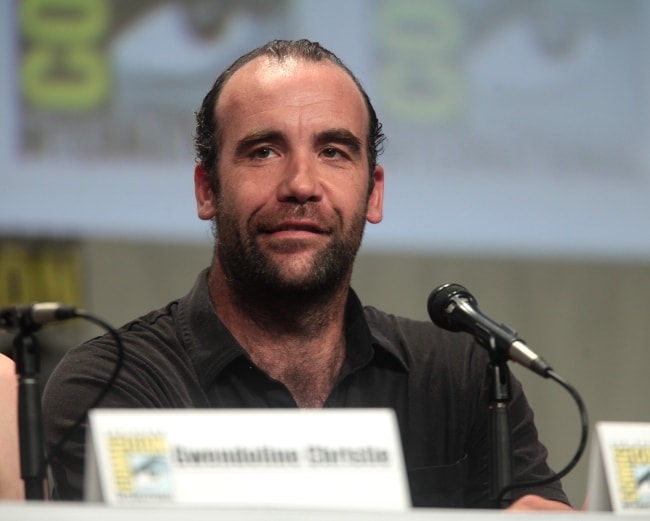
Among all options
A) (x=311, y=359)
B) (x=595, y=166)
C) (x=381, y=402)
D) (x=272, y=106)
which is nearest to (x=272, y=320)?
(x=311, y=359)

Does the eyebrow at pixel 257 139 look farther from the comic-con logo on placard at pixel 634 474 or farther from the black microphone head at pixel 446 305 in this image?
the comic-con logo on placard at pixel 634 474

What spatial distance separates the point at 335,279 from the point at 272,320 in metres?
0.17

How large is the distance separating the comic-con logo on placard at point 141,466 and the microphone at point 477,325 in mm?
687

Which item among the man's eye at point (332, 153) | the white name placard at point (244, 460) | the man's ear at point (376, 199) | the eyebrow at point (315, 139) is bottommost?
the white name placard at point (244, 460)

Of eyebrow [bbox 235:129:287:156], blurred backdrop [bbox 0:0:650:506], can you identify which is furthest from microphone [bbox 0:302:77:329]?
blurred backdrop [bbox 0:0:650:506]

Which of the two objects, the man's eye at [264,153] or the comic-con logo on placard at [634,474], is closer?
the comic-con logo on placard at [634,474]

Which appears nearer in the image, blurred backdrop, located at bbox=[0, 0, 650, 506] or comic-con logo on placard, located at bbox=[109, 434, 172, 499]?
comic-con logo on placard, located at bbox=[109, 434, 172, 499]

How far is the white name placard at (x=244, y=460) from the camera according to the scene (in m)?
1.73

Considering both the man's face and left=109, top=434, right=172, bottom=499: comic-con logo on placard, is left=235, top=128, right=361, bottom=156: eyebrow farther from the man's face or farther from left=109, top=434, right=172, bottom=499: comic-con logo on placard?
left=109, top=434, right=172, bottom=499: comic-con logo on placard

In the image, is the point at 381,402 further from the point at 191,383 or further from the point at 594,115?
the point at 594,115

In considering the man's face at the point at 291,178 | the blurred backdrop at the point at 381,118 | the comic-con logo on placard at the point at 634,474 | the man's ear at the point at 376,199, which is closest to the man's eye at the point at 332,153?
the man's face at the point at 291,178

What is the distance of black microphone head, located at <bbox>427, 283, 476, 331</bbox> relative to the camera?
2.30m

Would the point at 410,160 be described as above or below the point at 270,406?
above

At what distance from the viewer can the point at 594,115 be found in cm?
454
